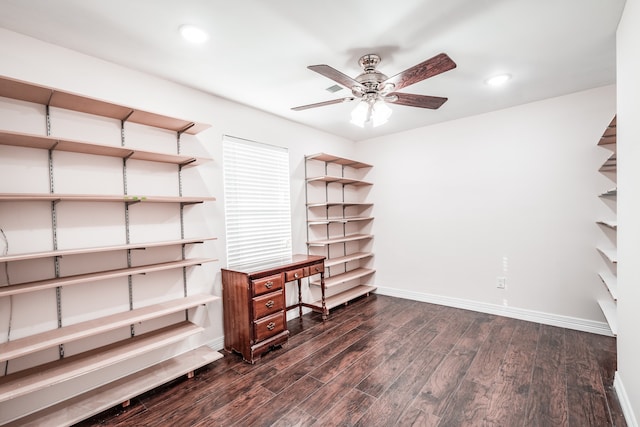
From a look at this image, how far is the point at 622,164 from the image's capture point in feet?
5.90

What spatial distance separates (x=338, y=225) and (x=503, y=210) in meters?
2.29

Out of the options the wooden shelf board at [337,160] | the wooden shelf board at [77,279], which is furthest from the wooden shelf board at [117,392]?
the wooden shelf board at [337,160]

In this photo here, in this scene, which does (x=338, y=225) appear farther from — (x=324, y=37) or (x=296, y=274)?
(x=324, y=37)

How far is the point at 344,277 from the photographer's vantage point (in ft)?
13.7

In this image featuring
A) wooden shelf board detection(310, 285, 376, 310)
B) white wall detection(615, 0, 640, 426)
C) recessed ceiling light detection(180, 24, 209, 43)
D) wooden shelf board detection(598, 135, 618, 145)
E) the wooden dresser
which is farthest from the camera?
wooden shelf board detection(310, 285, 376, 310)

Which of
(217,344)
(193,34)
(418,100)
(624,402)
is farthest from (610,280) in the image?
(193,34)

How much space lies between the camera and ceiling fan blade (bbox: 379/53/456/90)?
1.69 meters

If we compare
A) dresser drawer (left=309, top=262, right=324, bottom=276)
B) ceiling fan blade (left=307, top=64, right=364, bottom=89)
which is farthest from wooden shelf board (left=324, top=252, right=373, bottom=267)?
ceiling fan blade (left=307, top=64, right=364, bottom=89)

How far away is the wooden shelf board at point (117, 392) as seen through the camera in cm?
178

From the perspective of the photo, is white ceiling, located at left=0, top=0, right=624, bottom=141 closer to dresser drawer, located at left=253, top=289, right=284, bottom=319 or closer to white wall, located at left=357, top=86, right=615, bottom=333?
white wall, located at left=357, top=86, right=615, bottom=333

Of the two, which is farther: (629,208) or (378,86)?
(378,86)

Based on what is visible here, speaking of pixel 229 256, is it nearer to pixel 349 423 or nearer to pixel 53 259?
pixel 53 259

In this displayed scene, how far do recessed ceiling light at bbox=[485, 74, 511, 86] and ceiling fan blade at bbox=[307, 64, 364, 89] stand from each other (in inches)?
57.8

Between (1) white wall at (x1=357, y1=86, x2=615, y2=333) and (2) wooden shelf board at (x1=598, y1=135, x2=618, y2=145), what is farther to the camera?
(1) white wall at (x1=357, y1=86, x2=615, y2=333)
